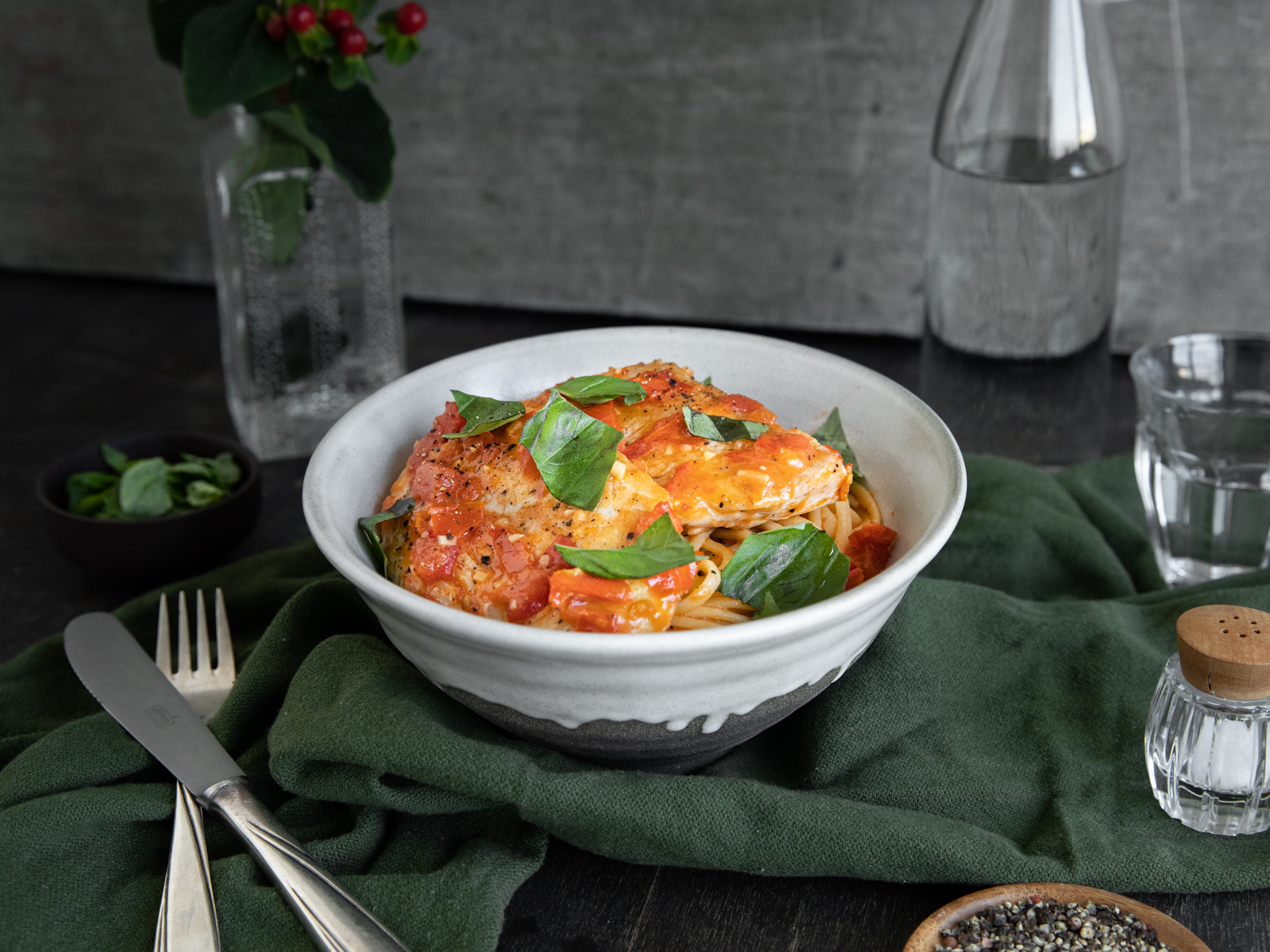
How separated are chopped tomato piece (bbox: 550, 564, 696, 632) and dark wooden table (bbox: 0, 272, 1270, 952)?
0.39 m

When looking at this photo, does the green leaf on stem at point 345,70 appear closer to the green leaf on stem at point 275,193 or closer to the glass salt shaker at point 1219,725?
the green leaf on stem at point 275,193

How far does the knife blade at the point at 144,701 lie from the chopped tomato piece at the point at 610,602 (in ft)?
1.82

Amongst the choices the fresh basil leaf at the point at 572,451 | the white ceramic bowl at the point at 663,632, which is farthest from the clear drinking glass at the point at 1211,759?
the fresh basil leaf at the point at 572,451

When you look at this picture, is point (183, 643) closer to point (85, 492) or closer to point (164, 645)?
point (164, 645)

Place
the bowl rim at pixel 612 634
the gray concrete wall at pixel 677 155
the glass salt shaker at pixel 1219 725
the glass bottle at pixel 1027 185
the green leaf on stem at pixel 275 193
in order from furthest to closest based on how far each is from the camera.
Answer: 1. the gray concrete wall at pixel 677 155
2. the green leaf on stem at pixel 275 193
3. the glass bottle at pixel 1027 185
4. the glass salt shaker at pixel 1219 725
5. the bowl rim at pixel 612 634

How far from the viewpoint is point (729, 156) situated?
3.59 metres

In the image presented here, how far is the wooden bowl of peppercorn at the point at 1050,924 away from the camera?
58.5 inches

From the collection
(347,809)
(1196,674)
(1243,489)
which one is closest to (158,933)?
(347,809)

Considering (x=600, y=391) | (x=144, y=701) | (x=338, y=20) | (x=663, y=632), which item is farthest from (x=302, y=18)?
(x=663, y=632)

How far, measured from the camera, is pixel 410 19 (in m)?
2.59

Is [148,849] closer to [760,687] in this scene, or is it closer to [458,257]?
[760,687]

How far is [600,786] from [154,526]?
3.98ft

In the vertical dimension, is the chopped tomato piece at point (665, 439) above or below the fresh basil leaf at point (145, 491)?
above

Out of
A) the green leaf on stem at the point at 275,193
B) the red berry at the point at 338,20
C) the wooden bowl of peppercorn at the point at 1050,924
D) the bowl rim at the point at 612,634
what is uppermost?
the red berry at the point at 338,20
